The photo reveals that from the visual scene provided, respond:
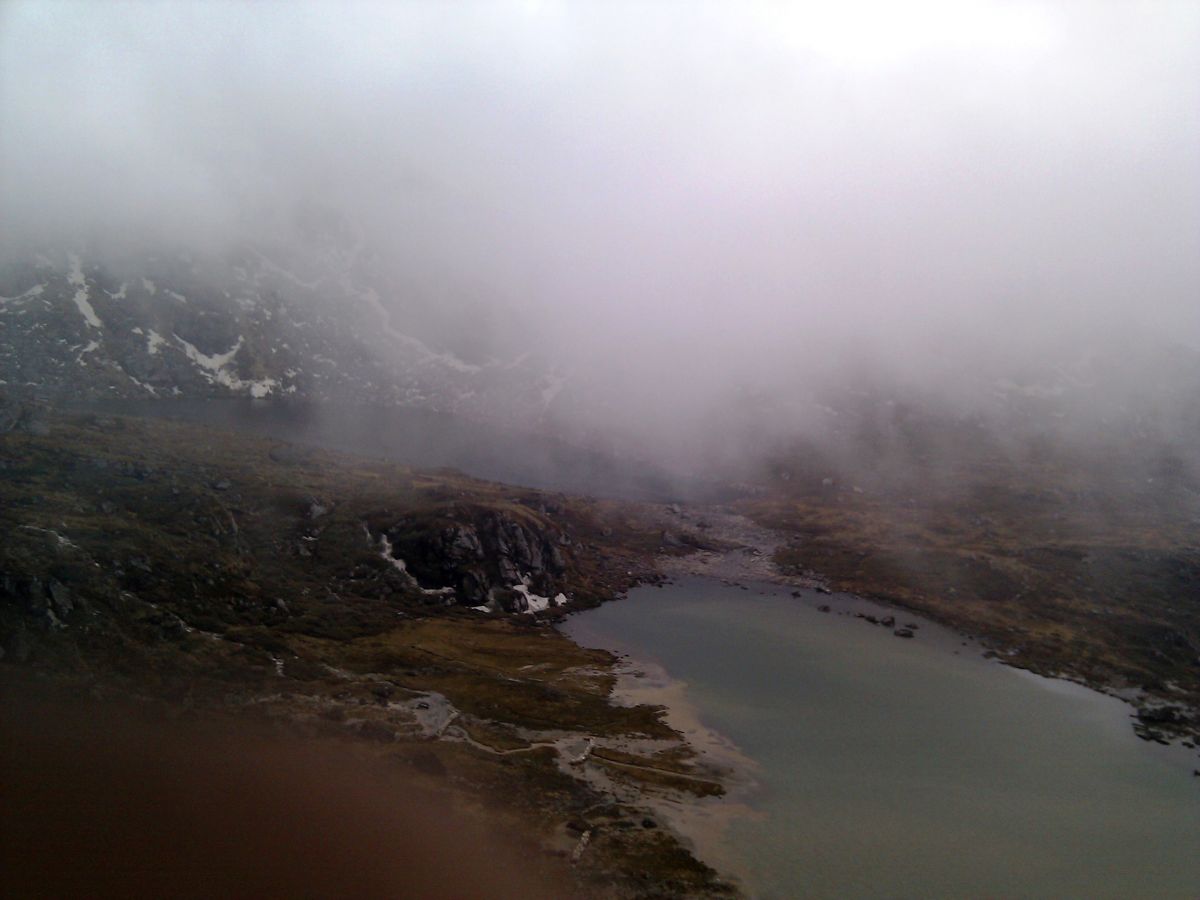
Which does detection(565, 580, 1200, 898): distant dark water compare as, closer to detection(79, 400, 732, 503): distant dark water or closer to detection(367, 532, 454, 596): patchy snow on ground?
detection(367, 532, 454, 596): patchy snow on ground

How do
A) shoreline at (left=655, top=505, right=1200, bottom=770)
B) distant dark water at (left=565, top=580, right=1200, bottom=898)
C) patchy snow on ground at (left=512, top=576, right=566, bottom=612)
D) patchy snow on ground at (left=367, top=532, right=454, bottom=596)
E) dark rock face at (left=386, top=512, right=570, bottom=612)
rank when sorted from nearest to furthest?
distant dark water at (left=565, top=580, right=1200, bottom=898) → shoreline at (left=655, top=505, right=1200, bottom=770) → patchy snow on ground at (left=367, top=532, right=454, bottom=596) → dark rock face at (left=386, top=512, right=570, bottom=612) → patchy snow on ground at (left=512, top=576, right=566, bottom=612)

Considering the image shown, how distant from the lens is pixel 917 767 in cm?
6391

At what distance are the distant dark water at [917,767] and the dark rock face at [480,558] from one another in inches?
431

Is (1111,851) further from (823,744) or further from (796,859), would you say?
(796,859)

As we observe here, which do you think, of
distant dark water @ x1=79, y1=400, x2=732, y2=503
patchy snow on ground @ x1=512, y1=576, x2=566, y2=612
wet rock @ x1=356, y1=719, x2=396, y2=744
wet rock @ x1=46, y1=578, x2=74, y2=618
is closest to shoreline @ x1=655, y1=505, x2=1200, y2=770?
distant dark water @ x1=79, y1=400, x2=732, y2=503

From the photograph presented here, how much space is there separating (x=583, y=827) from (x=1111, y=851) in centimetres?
4289

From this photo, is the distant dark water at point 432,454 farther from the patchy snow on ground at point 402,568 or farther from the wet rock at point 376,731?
the wet rock at point 376,731

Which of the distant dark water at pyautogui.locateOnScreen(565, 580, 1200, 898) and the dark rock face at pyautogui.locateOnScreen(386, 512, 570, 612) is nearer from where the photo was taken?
the distant dark water at pyautogui.locateOnScreen(565, 580, 1200, 898)

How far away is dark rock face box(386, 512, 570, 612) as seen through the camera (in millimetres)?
95688

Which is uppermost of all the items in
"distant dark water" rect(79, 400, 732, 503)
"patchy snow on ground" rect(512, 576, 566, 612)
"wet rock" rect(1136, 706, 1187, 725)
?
"distant dark water" rect(79, 400, 732, 503)

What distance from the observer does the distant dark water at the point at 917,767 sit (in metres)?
48.8

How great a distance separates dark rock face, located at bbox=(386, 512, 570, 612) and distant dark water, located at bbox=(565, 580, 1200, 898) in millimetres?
10941

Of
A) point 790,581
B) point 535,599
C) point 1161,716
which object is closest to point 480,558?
point 535,599

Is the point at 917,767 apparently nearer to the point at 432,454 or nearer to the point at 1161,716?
the point at 1161,716
